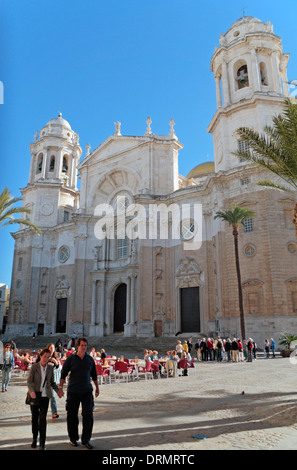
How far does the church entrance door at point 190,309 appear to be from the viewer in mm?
30562

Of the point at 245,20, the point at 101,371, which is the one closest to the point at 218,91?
A: the point at 245,20

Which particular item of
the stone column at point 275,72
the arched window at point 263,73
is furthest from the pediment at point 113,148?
the stone column at point 275,72

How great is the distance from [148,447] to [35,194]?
43.1 metres

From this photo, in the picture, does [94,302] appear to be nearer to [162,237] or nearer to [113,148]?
[162,237]

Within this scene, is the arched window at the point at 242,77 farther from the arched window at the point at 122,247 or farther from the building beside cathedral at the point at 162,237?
the arched window at the point at 122,247

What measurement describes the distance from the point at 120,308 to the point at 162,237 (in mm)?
9233

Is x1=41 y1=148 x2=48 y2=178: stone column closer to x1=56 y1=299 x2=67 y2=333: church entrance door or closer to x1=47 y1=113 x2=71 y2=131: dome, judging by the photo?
x1=47 y1=113 x2=71 y2=131: dome

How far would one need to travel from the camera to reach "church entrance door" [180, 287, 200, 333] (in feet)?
100

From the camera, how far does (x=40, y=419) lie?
16.7 feet

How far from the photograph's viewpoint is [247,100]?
95.8 feet

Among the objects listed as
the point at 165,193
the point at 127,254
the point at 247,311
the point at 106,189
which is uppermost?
the point at 106,189

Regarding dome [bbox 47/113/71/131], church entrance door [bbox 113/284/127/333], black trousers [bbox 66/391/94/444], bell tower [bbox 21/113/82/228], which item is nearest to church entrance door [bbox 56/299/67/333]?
church entrance door [bbox 113/284/127/333]
